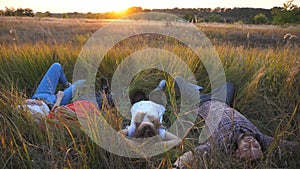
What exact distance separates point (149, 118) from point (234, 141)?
826mm

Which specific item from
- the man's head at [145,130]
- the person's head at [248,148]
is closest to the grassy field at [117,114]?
the person's head at [248,148]

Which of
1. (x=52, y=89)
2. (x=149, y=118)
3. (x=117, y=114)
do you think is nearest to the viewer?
(x=117, y=114)

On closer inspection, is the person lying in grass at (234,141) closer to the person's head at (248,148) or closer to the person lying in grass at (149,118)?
the person's head at (248,148)

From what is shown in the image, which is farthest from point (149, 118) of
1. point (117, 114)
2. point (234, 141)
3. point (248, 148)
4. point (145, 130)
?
point (248, 148)

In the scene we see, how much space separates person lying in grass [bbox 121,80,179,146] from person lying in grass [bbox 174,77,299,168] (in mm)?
216

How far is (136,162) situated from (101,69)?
1.94 m

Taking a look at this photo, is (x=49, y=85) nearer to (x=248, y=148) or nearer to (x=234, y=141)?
(x=234, y=141)

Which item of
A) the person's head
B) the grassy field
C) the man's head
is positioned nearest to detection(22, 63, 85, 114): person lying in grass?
the grassy field

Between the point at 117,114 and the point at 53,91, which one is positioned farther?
the point at 53,91

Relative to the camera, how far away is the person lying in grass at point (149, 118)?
6.48 feet

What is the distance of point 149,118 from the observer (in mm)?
2438

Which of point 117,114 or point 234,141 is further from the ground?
point 117,114

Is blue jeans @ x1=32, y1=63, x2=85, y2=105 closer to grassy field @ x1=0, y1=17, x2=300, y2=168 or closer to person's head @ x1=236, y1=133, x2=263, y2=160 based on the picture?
grassy field @ x1=0, y1=17, x2=300, y2=168

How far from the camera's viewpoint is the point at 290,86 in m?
2.66
